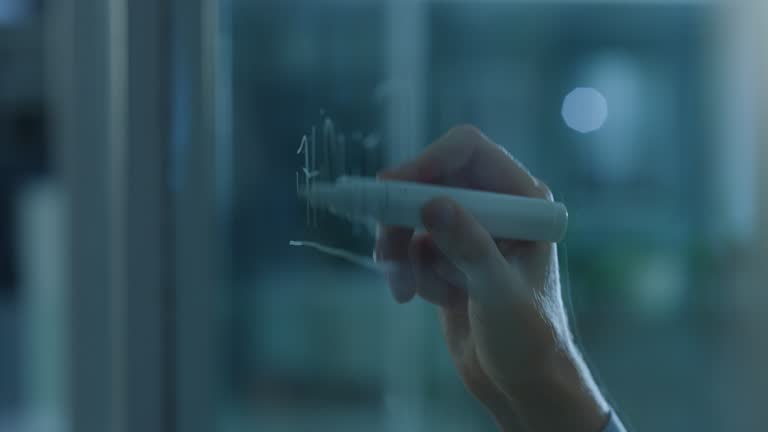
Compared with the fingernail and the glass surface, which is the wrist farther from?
the glass surface

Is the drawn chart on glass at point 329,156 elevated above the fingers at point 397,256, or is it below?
above

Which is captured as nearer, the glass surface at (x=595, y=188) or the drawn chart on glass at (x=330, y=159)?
the drawn chart on glass at (x=330, y=159)

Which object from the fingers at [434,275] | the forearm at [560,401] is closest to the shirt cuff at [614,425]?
the forearm at [560,401]

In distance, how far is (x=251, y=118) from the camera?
84 cm

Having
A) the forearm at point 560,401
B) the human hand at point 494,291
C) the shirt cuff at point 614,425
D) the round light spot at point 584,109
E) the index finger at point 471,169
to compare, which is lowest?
the shirt cuff at point 614,425

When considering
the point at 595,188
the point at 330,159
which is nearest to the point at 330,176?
the point at 330,159

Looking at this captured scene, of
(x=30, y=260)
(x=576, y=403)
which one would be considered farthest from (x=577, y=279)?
(x=30, y=260)

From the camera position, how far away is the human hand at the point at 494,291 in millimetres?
395

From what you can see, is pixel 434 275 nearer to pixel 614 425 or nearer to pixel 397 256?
pixel 397 256

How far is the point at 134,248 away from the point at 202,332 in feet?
0.26

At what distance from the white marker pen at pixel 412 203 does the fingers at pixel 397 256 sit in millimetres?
18

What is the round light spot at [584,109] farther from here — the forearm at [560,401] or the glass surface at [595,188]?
the glass surface at [595,188]

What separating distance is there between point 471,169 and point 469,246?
59mm

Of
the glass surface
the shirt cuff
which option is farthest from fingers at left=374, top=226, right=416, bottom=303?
the glass surface
